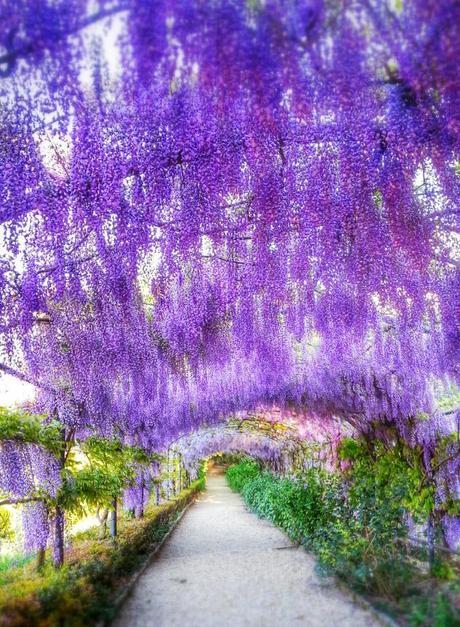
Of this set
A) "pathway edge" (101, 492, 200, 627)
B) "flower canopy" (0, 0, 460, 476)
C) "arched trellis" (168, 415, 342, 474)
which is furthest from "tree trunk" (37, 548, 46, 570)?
"arched trellis" (168, 415, 342, 474)

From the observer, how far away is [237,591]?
6293 mm

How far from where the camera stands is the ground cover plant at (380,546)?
4785mm

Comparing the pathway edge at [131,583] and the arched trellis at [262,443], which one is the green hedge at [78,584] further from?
the arched trellis at [262,443]

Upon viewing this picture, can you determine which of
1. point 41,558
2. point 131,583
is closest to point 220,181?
point 131,583

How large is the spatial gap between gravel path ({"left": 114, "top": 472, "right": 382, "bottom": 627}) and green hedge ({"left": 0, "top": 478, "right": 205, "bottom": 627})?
11.3 inches

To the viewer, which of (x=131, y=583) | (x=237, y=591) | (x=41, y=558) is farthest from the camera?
(x=41, y=558)

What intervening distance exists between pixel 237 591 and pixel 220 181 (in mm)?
4826

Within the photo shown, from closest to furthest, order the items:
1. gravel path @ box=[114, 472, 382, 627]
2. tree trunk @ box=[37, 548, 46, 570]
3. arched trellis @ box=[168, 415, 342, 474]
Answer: gravel path @ box=[114, 472, 382, 627] → tree trunk @ box=[37, 548, 46, 570] → arched trellis @ box=[168, 415, 342, 474]

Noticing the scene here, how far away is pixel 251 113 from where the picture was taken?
3.47 meters

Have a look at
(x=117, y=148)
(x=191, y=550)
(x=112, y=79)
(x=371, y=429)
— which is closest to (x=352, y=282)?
(x=117, y=148)

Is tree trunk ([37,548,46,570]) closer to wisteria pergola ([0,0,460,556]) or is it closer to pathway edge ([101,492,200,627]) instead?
pathway edge ([101,492,200,627])

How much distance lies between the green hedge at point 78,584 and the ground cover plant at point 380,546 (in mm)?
2530

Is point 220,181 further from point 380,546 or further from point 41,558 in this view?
point 41,558

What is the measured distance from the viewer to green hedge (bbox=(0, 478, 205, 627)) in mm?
3727
